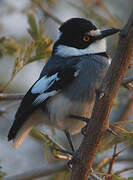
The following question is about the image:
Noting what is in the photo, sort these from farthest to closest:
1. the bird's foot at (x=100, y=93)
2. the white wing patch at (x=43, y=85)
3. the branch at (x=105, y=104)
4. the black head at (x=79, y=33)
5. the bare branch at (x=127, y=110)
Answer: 1. the bare branch at (x=127, y=110)
2. the black head at (x=79, y=33)
3. the white wing patch at (x=43, y=85)
4. the bird's foot at (x=100, y=93)
5. the branch at (x=105, y=104)

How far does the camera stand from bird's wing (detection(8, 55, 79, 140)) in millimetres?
3729

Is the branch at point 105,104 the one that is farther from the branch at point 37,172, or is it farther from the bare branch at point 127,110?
the bare branch at point 127,110

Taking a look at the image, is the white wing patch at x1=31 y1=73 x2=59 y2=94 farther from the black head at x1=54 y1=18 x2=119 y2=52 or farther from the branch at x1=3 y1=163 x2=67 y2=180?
the branch at x1=3 y1=163 x2=67 y2=180

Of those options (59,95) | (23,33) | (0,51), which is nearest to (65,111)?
(59,95)

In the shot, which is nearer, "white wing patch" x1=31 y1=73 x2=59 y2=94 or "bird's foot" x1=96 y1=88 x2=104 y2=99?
"bird's foot" x1=96 y1=88 x2=104 y2=99

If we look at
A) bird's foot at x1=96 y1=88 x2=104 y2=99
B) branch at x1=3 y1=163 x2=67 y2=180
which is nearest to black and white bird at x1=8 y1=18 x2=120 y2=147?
branch at x1=3 y1=163 x2=67 y2=180

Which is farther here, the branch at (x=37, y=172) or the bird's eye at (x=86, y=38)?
the bird's eye at (x=86, y=38)

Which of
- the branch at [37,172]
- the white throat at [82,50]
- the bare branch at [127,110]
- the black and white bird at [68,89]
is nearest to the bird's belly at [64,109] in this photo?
the black and white bird at [68,89]

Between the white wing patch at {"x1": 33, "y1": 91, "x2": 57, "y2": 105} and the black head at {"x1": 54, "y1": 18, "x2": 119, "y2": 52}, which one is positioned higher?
the black head at {"x1": 54, "y1": 18, "x2": 119, "y2": 52}

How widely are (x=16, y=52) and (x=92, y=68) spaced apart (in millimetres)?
770

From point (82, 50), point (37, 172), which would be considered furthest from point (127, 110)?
point (37, 172)

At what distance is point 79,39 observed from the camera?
423cm

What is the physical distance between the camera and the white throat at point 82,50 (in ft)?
13.4

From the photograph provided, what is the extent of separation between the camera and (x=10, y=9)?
4746mm
